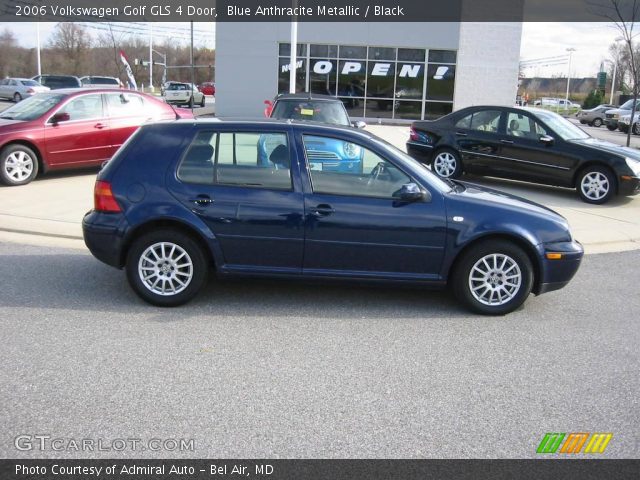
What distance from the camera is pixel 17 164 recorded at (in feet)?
34.6

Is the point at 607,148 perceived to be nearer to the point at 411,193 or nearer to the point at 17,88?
the point at 411,193

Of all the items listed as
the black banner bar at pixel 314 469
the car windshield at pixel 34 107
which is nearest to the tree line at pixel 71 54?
the car windshield at pixel 34 107

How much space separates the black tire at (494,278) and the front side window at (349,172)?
0.87 m

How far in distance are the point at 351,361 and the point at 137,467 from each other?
177 cm

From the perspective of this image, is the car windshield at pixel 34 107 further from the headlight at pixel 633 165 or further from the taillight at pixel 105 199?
the headlight at pixel 633 165

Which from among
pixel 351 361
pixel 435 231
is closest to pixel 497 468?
pixel 351 361

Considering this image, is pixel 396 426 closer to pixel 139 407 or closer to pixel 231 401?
pixel 231 401

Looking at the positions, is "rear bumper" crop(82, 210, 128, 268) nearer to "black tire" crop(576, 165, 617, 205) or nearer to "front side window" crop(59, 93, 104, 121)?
"front side window" crop(59, 93, 104, 121)

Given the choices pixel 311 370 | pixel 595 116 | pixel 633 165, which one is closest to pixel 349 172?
pixel 311 370

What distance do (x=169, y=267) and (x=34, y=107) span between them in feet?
24.9

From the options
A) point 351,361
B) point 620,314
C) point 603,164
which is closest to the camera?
point 351,361

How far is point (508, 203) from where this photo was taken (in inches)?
223

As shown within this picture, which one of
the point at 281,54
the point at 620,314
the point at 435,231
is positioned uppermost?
the point at 281,54

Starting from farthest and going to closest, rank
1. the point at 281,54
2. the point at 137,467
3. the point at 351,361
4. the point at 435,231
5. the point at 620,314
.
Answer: the point at 281,54 < the point at 620,314 < the point at 435,231 < the point at 351,361 < the point at 137,467
